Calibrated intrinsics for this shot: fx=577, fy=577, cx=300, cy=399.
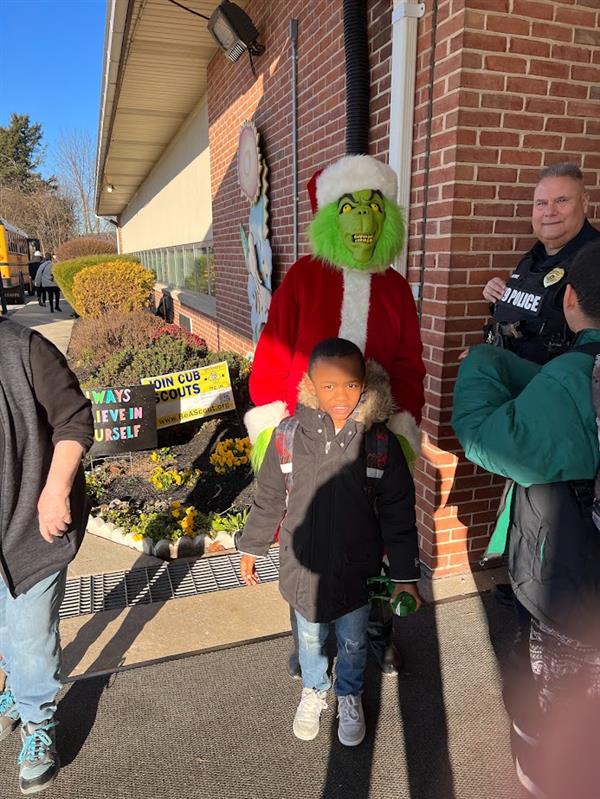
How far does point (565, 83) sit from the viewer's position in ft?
9.70

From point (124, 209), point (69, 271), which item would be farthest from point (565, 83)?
point (124, 209)

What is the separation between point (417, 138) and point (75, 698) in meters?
3.17

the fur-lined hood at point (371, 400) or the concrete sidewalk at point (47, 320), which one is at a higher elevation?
the fur-lined hood at point (371, 400)

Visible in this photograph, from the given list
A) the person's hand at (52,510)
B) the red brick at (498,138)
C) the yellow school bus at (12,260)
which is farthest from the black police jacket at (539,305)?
the yellow school bus at (12,260)

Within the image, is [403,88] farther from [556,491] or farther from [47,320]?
[47,320]

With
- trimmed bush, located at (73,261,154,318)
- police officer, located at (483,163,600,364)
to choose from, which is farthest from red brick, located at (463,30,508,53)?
trimmed bush, located at (73,261,154,318)

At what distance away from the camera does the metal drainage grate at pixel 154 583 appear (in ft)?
10.3

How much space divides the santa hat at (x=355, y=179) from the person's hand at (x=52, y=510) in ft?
4.68

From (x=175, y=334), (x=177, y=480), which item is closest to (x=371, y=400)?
(x=177, y=480)

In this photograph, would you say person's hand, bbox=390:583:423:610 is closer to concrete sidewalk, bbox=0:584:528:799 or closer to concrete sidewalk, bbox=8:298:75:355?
concrete sidewalk, bbox=0:584:528:799

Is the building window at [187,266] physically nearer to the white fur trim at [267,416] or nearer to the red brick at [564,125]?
the red brick at [564,125]

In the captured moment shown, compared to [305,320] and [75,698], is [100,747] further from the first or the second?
[305,320]

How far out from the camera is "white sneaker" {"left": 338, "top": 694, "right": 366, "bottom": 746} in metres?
2.20

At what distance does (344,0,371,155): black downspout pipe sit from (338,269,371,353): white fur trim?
1.89 metres
